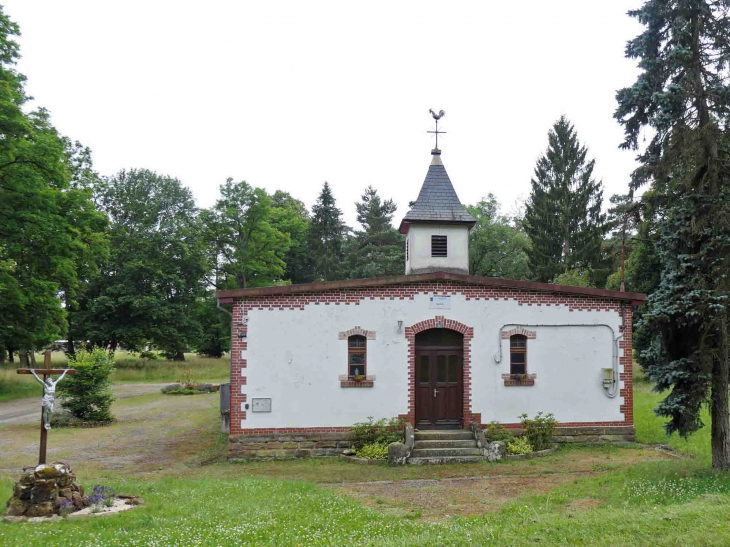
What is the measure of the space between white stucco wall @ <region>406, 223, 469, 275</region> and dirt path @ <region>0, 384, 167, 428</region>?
575 inches

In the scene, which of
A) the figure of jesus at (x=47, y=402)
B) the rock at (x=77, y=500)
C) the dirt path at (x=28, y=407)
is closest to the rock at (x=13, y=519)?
the rock at (x=77, y=500)

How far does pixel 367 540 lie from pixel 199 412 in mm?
17147

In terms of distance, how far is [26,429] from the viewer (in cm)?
1784

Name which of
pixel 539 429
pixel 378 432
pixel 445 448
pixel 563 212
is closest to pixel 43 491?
pixel 378 432

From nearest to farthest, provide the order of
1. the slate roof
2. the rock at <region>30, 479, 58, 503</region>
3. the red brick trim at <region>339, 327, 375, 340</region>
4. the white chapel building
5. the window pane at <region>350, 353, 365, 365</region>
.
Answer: the rock at <region>30, 479, 58, 503</region>, the white chapel building, the red brick trim at <region>339, 327, 375, 340</region>, the window pane at <region>350, 353, 365, 365</region>, the slate roof

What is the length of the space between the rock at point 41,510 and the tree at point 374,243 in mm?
36909

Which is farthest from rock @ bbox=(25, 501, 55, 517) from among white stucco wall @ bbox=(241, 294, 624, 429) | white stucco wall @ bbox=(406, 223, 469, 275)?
white stucco wall @ bbox=(406, 223, 469, 275)

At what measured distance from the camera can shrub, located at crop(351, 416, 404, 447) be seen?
532 inches

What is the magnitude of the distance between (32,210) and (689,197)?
1985 centimetres

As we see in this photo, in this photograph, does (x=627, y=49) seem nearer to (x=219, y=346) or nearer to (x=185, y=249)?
(x=185, y=249)

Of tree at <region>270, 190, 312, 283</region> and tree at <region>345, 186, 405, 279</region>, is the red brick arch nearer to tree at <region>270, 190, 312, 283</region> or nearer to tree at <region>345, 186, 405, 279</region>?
tree at <region>345, 186, 405, 279</region>

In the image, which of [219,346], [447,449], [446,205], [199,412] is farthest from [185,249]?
[447,449]

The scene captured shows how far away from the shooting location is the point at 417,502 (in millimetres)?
9367

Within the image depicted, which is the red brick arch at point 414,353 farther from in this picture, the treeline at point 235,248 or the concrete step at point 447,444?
the treeline at point 235,248
